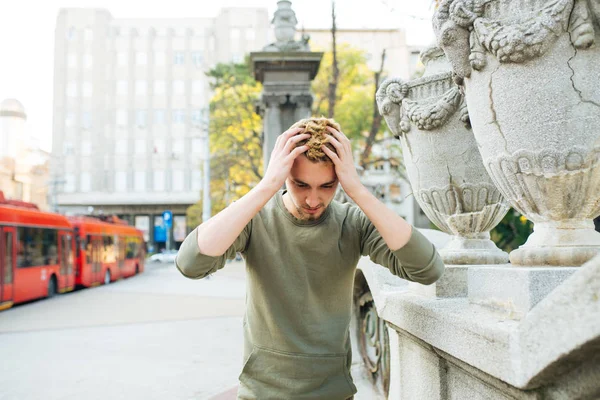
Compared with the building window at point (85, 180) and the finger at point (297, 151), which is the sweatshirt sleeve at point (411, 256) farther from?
the building window at point (85, 180)

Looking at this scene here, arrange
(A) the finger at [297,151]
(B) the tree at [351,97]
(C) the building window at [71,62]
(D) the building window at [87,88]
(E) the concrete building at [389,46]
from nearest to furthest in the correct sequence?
(A) the finger at [297,151]
(B) the tree at [351,97]
(E) the concrete building at [389,46]
(C) the building window at [71,62]
(D) the building window at [87,88]

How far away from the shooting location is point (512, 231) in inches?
408

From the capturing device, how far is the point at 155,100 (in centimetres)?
5391

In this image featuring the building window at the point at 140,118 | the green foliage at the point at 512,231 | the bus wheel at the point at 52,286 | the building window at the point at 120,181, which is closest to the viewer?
the green foliage at the point at 512,231

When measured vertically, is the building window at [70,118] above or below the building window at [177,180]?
above

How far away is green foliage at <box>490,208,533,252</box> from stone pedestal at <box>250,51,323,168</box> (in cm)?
489

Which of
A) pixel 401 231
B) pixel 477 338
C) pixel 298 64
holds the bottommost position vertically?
pixel 477 338

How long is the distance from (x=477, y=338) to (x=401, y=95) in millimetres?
1720

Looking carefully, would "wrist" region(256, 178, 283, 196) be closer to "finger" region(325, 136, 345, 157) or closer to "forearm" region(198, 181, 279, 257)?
"forearm" region(198, 181, 279, 257)

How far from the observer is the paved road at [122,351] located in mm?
5508

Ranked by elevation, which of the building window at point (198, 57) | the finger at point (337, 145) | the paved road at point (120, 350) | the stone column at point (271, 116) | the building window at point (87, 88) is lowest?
the paved road at point (120, 350)

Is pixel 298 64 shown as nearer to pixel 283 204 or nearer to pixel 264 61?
pixel 264 61

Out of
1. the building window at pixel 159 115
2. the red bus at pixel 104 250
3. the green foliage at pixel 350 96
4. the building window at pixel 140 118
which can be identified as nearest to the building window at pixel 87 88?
the building window at pixel 140 118

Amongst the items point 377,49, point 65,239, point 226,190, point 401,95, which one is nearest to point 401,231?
point 401,95
